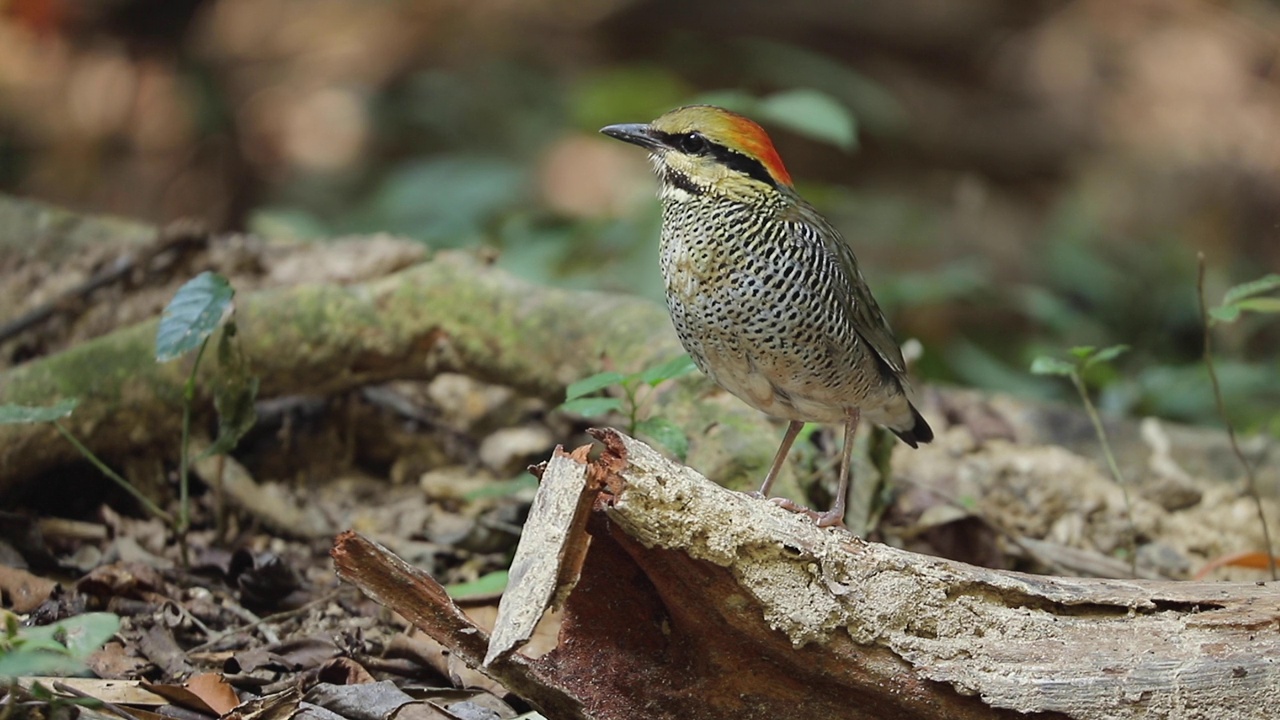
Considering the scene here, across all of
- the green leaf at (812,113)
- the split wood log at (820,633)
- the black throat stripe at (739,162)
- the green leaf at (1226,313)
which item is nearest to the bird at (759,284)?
the black throat stripe at (739,162)

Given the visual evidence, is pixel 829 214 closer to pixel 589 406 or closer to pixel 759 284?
pixel 759 284

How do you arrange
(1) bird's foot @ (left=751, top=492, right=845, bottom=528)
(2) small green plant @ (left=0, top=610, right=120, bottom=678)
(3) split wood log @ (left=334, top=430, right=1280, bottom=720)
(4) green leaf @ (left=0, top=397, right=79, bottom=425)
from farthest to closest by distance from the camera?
1. (1) bird's foot @ (left=751, top=492, right=845, bottom=528)
2. (4) green leaf @ (left=0, top=397, right=79, bottom=425)
3. (3) split wood log @ (left=334, top=430, right=1280, bottom=720)
4. (2) small green plant @ (left=0, top=610, right=120, bottom=678)

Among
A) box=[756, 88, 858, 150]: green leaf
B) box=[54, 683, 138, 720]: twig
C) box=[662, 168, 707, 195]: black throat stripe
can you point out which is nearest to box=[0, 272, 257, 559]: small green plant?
box=[54, 683, 138, 720]: twig

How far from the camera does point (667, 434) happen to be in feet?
12.9

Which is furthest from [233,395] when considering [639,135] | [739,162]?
[739,162]

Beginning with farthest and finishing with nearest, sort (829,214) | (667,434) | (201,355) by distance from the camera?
1. (829,214)
2. (201,355)
3. (667,434)

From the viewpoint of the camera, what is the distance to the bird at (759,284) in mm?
3824

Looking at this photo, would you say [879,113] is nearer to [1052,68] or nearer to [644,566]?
[1052,68]

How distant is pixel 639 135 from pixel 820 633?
6.08ft

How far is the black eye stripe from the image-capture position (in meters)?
4.00

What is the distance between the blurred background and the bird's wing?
484 cm

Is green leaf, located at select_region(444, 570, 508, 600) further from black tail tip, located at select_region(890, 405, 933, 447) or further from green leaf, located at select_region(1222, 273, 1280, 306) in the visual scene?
green leaf, located at select_region(1222, 273, 1280, 306)

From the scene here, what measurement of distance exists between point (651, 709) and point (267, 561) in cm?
171

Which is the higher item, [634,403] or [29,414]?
[29,414]
